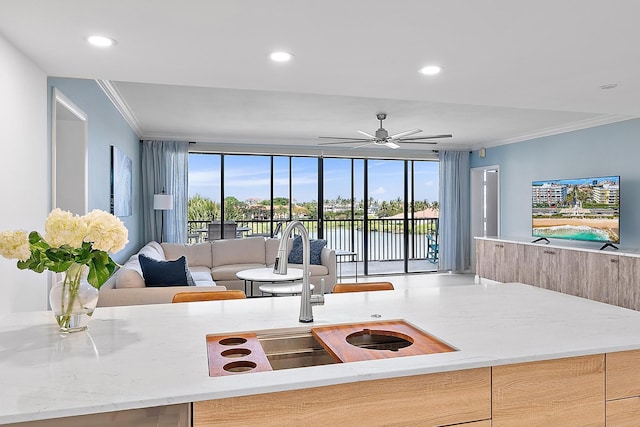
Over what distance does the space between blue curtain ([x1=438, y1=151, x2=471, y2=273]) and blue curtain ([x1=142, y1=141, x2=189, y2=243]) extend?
14.9ft

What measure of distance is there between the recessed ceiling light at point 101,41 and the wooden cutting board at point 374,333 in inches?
69.0

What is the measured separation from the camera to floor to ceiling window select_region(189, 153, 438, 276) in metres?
7.78

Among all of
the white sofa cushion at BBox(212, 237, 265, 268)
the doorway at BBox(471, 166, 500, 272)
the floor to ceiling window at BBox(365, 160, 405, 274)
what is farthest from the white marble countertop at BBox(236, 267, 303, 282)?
the doorway at BBox(471, 166, 500, 272)

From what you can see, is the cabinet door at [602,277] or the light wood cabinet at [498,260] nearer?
the cabinet door at [602,277]

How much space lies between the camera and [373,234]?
9281 millimetres

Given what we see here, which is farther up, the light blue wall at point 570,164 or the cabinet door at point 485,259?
the light blue wall at point 570,164

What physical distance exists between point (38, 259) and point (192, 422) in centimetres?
82

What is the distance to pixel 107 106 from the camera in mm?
4266

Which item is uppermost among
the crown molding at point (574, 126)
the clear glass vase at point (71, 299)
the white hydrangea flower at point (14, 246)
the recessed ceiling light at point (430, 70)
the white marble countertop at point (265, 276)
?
the crown molding at point (574, 126)

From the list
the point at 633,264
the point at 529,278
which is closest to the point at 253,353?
the point at 633,264

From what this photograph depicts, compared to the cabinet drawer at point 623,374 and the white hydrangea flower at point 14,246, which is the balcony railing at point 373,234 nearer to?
the white hydrangea flower at point 14,246

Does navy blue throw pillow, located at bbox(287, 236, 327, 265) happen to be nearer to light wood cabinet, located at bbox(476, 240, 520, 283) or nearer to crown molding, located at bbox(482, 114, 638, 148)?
light wood cabinet, located at bbox(476, 240, 520, 283)

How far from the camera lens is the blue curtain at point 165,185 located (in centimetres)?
688

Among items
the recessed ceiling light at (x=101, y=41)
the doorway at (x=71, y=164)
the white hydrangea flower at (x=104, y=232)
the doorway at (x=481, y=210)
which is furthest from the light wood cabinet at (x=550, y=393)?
the doorway at (x=481, y=210)
